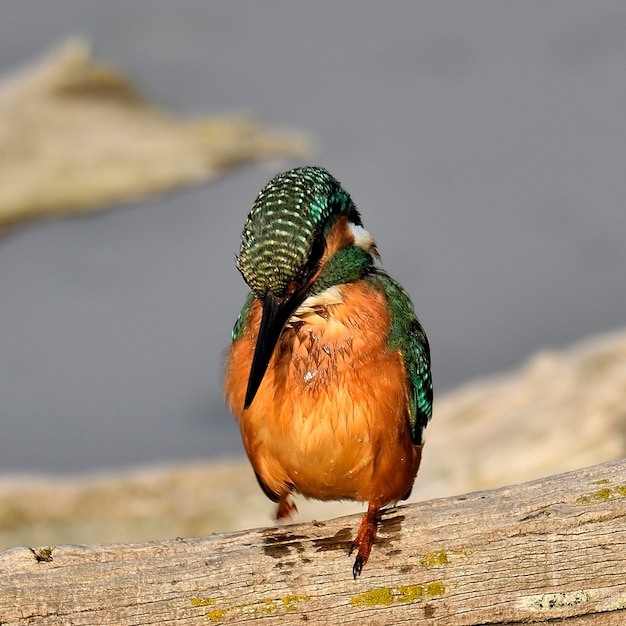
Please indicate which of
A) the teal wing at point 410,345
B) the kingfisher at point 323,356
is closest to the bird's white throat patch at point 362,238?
the kingfisher at point 323,356

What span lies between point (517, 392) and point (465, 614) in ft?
12.6

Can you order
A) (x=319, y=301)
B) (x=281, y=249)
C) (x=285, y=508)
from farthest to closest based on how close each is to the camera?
(x=285, y=508)
(x=319, y=301)
(x=281, y=249)

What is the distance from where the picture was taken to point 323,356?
136 inches

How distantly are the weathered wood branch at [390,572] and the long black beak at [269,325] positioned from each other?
66 cm

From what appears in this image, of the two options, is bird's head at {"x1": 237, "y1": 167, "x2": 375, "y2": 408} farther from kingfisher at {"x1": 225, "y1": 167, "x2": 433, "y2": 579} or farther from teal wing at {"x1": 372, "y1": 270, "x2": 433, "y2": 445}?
teal wing at {"x1": 372, "y1": 270, "x2": 433, "y2": 445}

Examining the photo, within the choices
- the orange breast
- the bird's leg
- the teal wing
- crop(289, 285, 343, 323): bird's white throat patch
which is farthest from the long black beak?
the bird's leg

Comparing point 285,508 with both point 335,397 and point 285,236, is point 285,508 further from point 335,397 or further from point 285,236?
point 285,236

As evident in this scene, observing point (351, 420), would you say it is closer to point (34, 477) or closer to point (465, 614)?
point (465, 614)

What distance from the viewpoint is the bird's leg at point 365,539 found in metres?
3.35

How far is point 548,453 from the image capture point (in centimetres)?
603

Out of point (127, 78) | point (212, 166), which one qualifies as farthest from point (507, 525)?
point (127, 78)

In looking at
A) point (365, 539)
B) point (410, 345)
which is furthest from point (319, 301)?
point (365, 539)

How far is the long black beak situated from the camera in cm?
309

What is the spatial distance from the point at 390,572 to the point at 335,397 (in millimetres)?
641
